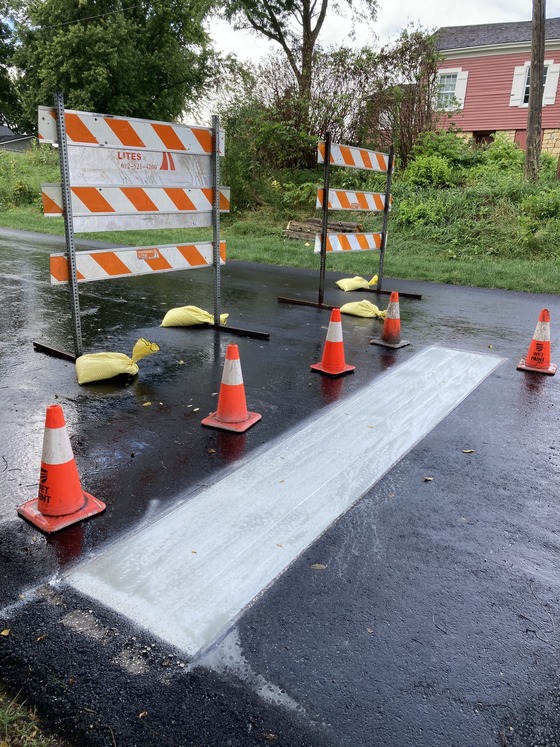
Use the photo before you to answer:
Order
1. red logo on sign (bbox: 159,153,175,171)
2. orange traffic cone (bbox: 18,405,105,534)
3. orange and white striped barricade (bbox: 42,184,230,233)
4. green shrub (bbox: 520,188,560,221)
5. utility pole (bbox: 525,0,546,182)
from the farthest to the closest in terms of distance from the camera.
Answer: utility pole (bbox: 525,0,546,182) < green shrub (bbox: 520,188,560,221) < red logo on sign (bbox: 159,153,175,171) < orange and white striped barricade (bbox: 42,184,230,233) < orange traffic cone (bbox: 18,405,105,534)

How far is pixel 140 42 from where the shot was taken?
36.3m

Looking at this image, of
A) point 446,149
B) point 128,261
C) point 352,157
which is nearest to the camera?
point 128,261

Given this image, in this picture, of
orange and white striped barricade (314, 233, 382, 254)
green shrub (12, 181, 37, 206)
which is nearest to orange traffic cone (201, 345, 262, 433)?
orange and white striped barricade (314, 233, 382, 254)

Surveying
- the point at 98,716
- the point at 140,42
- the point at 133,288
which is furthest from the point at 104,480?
the point at 140,42

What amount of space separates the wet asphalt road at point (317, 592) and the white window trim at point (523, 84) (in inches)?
1109

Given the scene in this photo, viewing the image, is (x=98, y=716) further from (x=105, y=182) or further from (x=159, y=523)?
(x=105, y=182)

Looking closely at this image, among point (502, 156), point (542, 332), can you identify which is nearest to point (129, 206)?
point (542, 332)

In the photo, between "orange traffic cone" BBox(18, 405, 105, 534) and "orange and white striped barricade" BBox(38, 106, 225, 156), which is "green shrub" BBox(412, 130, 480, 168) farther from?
"orange traffic cone" BBox(18, 405, 105, 534)

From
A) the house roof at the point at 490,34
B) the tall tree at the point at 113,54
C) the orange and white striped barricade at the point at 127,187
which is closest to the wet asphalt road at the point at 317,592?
the orange and white striped barricade at the point at 127,187

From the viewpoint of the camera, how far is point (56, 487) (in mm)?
3090

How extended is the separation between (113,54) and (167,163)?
31.9 m

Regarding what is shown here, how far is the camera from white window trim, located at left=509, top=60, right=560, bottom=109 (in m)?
27.8

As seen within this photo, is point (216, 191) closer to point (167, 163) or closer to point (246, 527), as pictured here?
point (167, 163)

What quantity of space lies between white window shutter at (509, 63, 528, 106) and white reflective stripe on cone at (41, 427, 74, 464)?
32.3m
